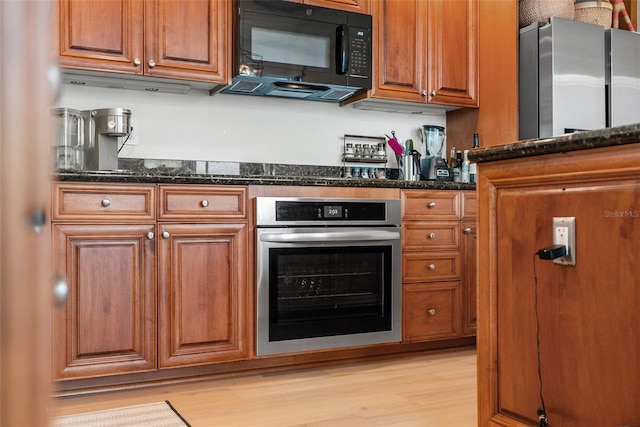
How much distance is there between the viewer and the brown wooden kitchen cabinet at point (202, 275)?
2473 millimetres

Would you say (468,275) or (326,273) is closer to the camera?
(326,273)

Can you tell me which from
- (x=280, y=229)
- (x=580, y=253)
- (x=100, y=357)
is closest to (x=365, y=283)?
(x=280, y=229)

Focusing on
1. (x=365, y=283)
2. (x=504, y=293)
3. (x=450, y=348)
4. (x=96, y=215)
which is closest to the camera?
(x=504, y=293)

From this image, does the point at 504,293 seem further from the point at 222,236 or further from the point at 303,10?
the point at 303,10

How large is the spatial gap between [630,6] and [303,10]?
2.45 meters

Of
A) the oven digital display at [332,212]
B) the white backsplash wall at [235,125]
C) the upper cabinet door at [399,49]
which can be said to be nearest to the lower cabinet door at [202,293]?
the oven digital display at [332,212]

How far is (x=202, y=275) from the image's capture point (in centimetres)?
253

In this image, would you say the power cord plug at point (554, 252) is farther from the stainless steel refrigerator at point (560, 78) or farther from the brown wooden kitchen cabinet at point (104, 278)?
the stainless steel refrigerator at point (560, 78)

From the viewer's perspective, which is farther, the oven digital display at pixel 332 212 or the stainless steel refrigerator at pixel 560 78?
the stainless steel refrigerator at pixel 560 78

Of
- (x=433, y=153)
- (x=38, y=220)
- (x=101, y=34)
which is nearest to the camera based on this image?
(x=38, y=220)

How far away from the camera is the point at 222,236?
8.41ft

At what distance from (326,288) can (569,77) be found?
1.77m

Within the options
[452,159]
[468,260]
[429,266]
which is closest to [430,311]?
[429,266]

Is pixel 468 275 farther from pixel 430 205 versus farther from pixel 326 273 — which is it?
pixel 326 273
